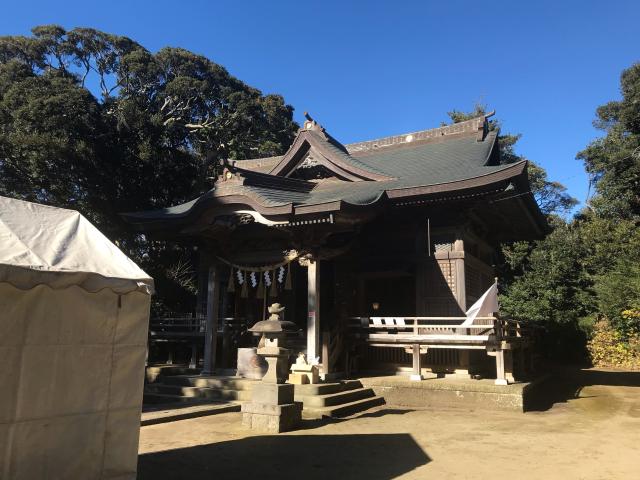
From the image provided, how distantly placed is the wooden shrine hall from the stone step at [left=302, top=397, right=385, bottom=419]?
3.82 feet

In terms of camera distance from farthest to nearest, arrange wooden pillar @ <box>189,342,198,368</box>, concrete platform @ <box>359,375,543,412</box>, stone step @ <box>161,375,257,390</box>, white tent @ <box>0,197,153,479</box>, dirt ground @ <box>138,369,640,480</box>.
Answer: wooden pillar @ <box>189,342,198,368</box> → stone step @ <box>161,375,257,390</box> → concrete platform @ <box>359,375,543,412</box> → dirt ground @ <box>138,369,640,480</box> → white tent @ <box>0,197,153,479</box>

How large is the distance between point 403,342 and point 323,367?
1.96m

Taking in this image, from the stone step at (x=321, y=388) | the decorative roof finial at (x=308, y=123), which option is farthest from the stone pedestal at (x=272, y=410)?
the decorative roof finial at (x=308, y=123)

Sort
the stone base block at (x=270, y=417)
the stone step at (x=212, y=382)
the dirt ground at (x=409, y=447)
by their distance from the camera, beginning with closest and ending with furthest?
the dirt ground at (x=409, y=447), the stone base block at (x=270, y=417), the stone step at (x=212, y=382)

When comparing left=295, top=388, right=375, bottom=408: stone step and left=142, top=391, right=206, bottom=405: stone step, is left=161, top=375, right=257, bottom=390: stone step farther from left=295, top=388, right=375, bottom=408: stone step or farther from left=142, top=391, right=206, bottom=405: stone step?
left=295, top=388, right=375, bottom=408: stone step

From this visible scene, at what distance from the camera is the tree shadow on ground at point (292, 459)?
5.26 meters

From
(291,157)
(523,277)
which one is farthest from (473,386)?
(523,277)

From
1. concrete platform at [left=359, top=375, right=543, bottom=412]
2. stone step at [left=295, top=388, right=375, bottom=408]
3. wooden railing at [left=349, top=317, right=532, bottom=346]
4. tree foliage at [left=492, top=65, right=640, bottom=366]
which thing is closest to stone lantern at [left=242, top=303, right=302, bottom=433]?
stone step at [left=295, top=388, right=375, bottom=408]

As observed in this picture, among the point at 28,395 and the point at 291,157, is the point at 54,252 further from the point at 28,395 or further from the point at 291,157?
the point at 291,157

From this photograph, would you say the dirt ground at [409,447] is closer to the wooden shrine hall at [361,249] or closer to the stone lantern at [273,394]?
the stone lantern at [273,394]

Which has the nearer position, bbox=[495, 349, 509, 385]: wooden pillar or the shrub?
bbox=[495, 349, 509, 385]: wooden pillar

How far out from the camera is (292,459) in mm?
5910

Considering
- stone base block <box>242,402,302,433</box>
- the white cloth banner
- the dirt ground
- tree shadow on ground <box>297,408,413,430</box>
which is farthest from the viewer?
the white cloth banner

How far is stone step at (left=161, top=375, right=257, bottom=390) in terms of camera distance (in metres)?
10.6
